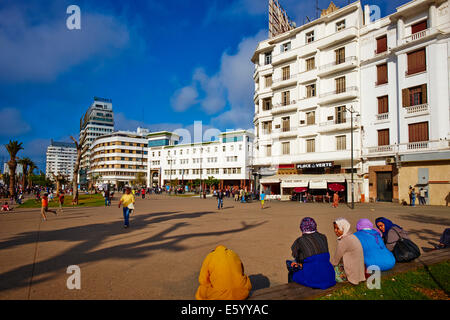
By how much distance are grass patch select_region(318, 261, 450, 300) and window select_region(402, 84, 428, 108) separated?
24406mm

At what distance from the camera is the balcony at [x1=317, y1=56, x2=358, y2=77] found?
2856 cm

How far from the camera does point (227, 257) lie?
320cm

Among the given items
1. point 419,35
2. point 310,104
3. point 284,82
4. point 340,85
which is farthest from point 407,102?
point 284,82

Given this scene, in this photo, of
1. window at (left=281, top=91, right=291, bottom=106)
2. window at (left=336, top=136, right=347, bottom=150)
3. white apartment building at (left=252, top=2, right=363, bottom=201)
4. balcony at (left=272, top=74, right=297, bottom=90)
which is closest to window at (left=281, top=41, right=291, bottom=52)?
white apartment building at (left=252, top=2, right=363, bottom=201)

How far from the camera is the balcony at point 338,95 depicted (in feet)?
93.0

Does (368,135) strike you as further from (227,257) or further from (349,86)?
(227,257)

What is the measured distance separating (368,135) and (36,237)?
95.0 feet

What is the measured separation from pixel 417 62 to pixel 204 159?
5365 cm

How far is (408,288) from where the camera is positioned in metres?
4.16

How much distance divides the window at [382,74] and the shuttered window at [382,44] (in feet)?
5.41

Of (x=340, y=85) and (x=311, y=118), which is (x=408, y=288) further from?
(x=340, y=85)

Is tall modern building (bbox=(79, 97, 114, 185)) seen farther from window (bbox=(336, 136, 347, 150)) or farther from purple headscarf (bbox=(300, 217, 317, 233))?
purple headscarf (bbox=(300, 217, 317, 233))

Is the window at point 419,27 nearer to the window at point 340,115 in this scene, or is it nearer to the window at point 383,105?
the window at point 383,105
